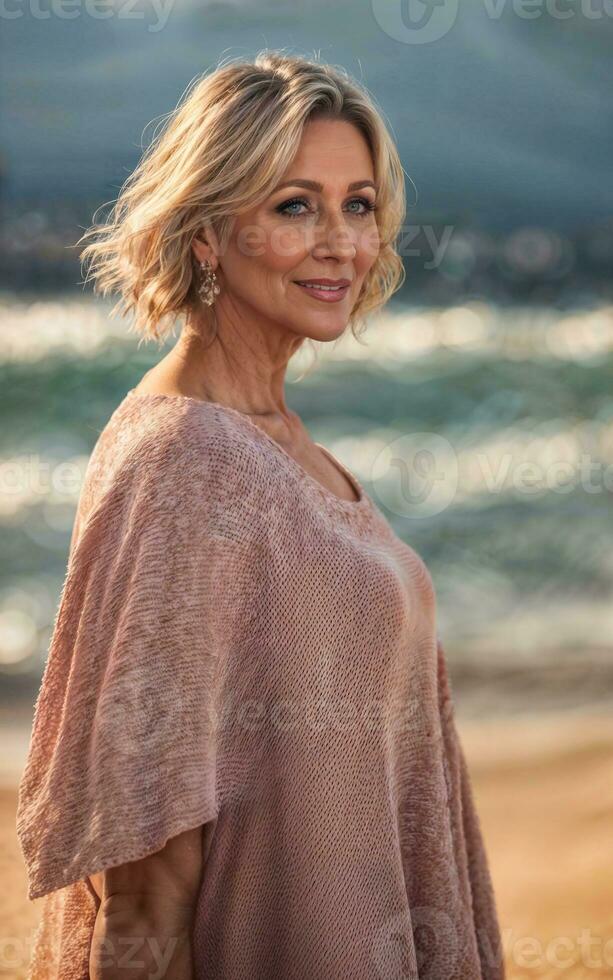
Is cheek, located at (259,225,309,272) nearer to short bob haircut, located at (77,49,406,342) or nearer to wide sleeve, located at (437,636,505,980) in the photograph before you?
short bob haircut, located at (77,49,406,342)

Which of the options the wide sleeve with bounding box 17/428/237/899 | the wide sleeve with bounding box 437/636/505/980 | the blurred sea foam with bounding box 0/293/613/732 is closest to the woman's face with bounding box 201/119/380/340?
the wide sleeve with bounding box 17/428/237/899

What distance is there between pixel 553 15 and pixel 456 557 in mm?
3091

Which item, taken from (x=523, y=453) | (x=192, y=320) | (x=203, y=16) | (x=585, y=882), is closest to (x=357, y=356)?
(x=523, y=453)

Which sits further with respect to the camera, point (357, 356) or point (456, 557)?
point (357, 356)

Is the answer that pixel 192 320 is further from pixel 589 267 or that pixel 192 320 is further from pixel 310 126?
pixel 589 267

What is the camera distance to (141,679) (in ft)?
4.56

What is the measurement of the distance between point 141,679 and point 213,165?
0.71 metres

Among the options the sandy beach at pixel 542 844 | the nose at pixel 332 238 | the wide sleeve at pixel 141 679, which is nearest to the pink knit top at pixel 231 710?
the wide sleeve at pixel 141 679

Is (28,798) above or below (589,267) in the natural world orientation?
below

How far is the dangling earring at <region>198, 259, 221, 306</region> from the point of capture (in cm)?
171

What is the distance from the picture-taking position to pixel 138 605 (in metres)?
1.39

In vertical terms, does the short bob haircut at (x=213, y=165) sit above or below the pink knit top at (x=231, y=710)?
above

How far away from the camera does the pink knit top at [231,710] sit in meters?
1.39

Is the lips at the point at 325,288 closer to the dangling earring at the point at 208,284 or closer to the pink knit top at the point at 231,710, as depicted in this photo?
the dangling earring at the point at 208,284
